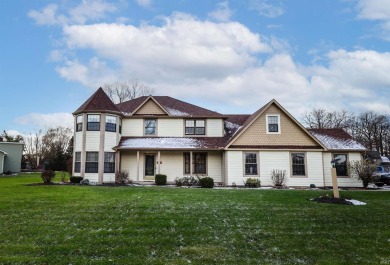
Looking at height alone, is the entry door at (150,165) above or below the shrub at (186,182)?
above

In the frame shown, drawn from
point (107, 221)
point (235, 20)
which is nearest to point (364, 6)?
point (235, 20)

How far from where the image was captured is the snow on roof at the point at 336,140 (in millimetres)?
22953

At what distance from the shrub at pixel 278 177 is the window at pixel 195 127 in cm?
661

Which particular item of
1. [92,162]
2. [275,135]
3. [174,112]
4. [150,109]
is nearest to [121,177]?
[92,162]

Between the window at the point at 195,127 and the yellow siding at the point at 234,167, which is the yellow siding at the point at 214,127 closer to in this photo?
the window at the point at 195,127

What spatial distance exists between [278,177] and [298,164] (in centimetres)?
193

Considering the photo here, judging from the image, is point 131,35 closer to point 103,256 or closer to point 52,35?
point 52,35

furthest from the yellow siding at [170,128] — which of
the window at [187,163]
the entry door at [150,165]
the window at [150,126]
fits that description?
the entry door at [150,165]

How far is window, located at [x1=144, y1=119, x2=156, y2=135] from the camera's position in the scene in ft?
82.7

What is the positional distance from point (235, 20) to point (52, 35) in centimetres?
1133

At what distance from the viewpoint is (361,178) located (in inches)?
857

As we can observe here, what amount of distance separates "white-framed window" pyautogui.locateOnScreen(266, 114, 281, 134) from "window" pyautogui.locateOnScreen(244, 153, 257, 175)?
2.34 metres

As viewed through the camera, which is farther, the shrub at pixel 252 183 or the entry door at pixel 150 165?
the entry door at pixel 150 165

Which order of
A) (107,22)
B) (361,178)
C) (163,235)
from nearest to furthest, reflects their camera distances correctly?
1. (163,235)
2. (107,22)
3. (361,178)
